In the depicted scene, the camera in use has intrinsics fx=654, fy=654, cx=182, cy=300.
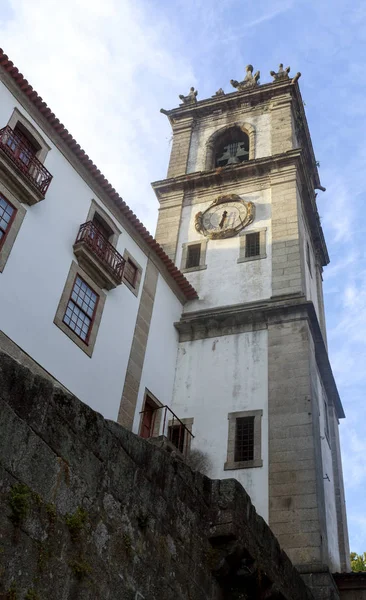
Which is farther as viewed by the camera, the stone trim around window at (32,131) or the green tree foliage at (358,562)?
the green tree foliage at (358,562)

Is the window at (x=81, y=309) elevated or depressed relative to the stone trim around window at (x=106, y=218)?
depressed

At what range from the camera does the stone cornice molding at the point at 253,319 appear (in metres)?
16.9

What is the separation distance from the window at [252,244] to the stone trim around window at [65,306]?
626 centimetres

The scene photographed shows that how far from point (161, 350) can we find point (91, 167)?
15.9 ft

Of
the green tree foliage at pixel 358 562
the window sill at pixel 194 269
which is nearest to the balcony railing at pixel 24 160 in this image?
the window sill at pixel 194 269

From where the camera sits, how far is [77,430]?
5125 millimetres

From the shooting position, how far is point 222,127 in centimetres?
2536

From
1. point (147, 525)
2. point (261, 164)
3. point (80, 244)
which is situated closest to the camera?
point (147, 525)

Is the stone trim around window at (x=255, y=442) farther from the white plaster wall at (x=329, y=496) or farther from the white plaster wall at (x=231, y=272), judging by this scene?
the white plaster wall at (x=231, y=272)

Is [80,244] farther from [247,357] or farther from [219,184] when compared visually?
[219,184]

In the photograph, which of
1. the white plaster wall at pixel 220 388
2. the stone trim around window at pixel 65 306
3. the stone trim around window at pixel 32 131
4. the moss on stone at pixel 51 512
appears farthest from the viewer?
the white plaster wall at pixel 220 388

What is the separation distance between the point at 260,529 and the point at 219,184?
52.1ft

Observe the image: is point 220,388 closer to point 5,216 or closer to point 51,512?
point 5,216

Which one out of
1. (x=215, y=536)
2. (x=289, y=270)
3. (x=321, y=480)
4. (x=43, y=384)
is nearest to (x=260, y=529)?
(x=215, y=536)
